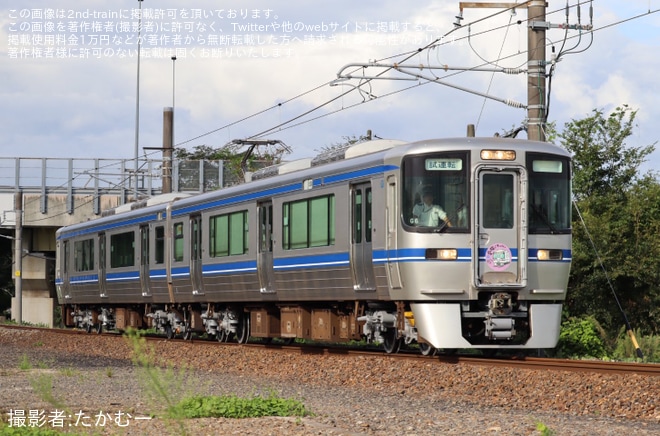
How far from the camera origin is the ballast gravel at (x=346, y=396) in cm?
986

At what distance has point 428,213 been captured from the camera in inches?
645

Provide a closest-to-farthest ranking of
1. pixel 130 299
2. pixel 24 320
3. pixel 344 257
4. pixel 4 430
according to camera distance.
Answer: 1. pixel 4 430
2. pixel 344 257
3. pixel 130 299
4. pixel 24 320

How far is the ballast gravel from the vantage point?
32.3 feet

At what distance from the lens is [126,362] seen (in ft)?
65.1

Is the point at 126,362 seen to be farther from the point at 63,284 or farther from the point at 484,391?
the point at 63,284

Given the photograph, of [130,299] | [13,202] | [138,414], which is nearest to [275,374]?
[138,414]

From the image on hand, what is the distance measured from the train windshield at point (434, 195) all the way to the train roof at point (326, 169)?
20cm

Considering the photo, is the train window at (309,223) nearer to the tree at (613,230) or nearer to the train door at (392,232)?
the train door at (392,232)

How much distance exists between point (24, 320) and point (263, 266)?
36435 mm

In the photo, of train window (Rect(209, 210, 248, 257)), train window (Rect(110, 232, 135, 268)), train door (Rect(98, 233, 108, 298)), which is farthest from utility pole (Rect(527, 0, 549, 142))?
train door (Rect(98, 233, 108, 298))

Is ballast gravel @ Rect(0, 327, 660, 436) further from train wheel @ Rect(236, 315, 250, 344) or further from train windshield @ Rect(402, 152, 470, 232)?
train wheel @ Rect(236, 315, 250, 344)

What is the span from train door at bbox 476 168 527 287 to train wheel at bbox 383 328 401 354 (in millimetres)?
2225

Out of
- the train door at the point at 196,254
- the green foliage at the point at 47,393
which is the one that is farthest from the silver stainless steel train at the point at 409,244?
the green foliage at the point at 47,393

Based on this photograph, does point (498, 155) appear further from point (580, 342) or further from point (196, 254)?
point (196, 254)
